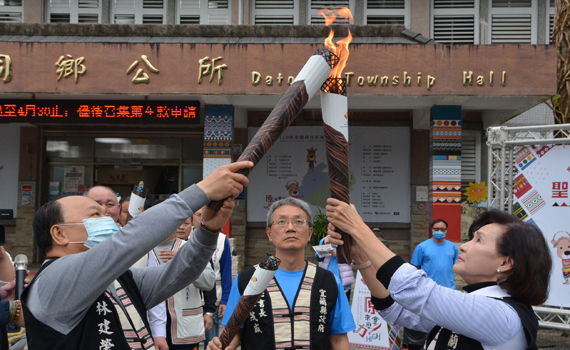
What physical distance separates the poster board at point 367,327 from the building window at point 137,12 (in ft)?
27.8

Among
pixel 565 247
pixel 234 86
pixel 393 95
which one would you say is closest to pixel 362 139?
pixel 393 95

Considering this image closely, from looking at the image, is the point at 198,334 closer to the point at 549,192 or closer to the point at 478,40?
the point at 549,192

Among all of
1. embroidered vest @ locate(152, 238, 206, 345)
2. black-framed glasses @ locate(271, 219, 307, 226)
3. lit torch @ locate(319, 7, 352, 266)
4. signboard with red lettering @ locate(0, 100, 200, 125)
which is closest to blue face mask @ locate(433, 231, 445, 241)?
embroidered vest @ locate(152, 238, 206, 345)

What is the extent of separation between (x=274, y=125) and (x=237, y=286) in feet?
3.65

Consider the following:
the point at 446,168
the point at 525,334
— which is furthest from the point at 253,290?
the point at 446,168

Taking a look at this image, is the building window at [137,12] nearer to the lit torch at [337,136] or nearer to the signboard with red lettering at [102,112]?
the signboard with red lettering at [102,112]

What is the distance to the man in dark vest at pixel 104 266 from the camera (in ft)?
4.96

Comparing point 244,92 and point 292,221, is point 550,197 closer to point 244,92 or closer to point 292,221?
point 292,221

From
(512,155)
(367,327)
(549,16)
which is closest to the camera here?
(367,327)

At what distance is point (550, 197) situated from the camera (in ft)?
19.8

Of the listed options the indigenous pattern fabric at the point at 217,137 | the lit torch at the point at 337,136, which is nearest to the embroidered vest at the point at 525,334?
the lit torch at the point at 337,136

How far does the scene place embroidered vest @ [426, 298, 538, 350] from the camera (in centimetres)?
171

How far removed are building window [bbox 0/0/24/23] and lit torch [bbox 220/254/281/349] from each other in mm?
11806

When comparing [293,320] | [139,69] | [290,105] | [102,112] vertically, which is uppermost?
[139,69]
